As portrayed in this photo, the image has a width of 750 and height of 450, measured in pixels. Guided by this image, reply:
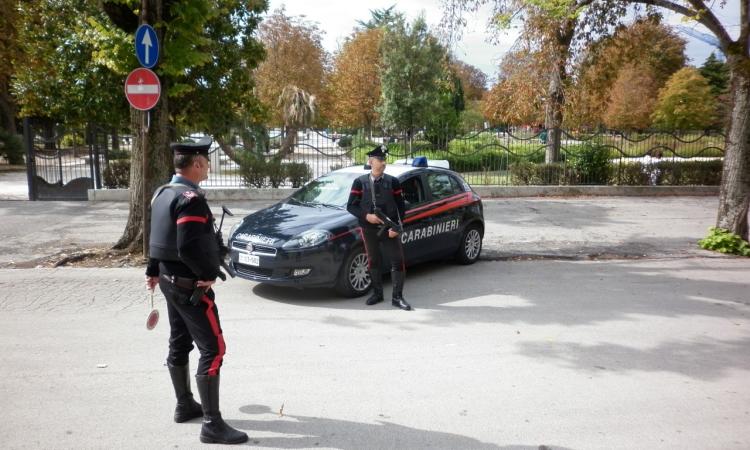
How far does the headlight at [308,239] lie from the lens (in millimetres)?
6922

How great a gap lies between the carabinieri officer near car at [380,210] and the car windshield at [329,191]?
96cm

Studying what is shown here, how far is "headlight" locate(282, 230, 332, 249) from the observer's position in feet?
22.7

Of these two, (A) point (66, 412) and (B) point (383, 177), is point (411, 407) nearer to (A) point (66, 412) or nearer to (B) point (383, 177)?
(A) point (66, 412)

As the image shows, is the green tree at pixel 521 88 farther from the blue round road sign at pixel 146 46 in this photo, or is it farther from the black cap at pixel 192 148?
the black cap at pixel 192 148

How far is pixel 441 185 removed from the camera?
8789 millimetres

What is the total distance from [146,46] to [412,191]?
4057mm

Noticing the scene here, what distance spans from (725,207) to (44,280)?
10525mm

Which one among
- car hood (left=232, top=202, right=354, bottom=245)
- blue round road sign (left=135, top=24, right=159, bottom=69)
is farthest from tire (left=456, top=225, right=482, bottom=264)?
blue round road sign (left=135, top=24, right=159, bottom=69)

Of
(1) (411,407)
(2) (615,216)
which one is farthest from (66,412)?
(2) (615,216)

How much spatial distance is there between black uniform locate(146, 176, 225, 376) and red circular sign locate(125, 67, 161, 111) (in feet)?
17.2

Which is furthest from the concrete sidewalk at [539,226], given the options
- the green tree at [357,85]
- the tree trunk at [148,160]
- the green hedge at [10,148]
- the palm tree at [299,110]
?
the green tree at [357,85]

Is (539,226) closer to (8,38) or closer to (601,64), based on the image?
(601,64)

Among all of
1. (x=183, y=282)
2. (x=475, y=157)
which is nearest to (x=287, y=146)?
(x=475, y=157)

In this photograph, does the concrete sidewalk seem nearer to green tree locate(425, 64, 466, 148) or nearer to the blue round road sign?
green tree locate(425, 64, 466, 148)
